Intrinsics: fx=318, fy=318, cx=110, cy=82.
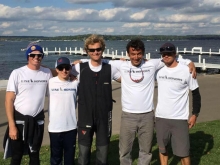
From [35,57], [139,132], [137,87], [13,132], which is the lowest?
[139,132]

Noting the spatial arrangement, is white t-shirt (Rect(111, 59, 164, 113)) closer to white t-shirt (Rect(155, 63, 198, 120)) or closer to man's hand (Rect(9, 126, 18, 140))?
white t-shirt (Rect(155, 63, 198, 120))

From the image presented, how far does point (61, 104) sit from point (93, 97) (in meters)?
0.45

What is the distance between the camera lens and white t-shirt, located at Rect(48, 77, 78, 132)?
434 centimetres

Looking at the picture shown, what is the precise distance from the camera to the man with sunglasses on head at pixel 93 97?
436 centimetres

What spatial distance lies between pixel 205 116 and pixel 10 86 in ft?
24.2

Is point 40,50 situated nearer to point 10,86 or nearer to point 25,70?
point 25,70

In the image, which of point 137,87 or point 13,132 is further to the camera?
point 137,87

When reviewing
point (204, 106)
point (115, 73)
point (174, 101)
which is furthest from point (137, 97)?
point (204, 106)

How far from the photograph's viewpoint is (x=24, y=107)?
4.28m

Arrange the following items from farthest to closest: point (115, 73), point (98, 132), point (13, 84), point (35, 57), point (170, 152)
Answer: point (170, 152) → point (115, 73) → point (98, 132) → point (35, 57) → point (13, 84)

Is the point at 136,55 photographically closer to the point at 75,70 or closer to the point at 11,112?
the point at 75,70

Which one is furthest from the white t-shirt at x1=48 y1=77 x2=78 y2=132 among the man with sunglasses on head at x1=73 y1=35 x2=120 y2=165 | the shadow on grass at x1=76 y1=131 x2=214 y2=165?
the shadow on grass at x1=76 y1=131 x2=214 y2=165

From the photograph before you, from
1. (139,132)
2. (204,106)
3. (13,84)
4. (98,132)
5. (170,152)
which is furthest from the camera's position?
(204,106)

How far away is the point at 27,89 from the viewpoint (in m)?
4.26
